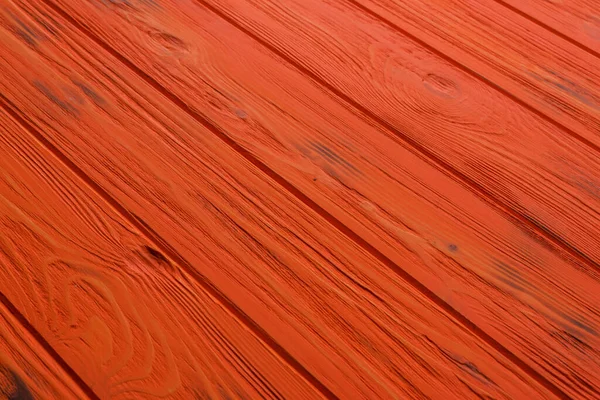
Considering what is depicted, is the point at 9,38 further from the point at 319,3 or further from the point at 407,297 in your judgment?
the point at 407,297

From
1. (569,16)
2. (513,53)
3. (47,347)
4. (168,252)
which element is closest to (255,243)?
(168,252)

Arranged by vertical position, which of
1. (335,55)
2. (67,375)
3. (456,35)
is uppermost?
(456,35)

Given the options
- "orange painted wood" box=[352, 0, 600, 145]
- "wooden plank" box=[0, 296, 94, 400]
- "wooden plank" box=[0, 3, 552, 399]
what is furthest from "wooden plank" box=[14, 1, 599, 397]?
"wooden plank" box=[0, 296, 94, 400]

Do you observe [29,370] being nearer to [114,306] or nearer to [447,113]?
[114,306]

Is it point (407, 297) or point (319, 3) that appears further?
point (319, 3)

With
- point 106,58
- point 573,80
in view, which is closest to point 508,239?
point 573,80
